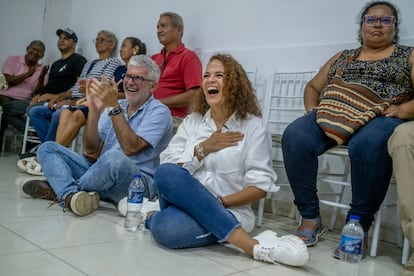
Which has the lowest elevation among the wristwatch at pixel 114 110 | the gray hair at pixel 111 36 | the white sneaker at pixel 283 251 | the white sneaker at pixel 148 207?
the white sneaker at pixel 148 207

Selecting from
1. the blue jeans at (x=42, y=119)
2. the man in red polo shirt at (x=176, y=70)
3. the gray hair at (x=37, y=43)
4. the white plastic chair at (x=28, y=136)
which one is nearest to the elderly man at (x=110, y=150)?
the man in red polo shirt at (x=176, y=70)

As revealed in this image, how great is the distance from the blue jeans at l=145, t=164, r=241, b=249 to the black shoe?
2.39ft

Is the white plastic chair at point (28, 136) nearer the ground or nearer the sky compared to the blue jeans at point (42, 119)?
nearer the ground

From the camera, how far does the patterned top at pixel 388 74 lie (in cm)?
167

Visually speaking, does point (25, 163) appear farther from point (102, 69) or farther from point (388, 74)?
point (388, 74)

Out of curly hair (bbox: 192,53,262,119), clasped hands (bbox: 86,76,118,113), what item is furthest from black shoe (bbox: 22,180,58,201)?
curly hair (bbox: 192,53,262,119)

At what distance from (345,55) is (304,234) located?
0.86 metres

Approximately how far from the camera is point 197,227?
1.37 metres

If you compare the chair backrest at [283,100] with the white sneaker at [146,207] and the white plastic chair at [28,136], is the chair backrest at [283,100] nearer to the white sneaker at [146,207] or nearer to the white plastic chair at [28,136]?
the white sneaker at [146,207]

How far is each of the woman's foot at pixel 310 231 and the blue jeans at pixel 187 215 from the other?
43cm

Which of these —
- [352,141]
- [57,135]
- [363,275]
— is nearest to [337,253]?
[363,275]

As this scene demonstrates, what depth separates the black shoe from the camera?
6.22ft

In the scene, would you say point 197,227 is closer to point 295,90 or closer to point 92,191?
point 92,191

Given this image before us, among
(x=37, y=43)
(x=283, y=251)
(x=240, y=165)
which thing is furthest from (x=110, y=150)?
(x=37, y=43)
